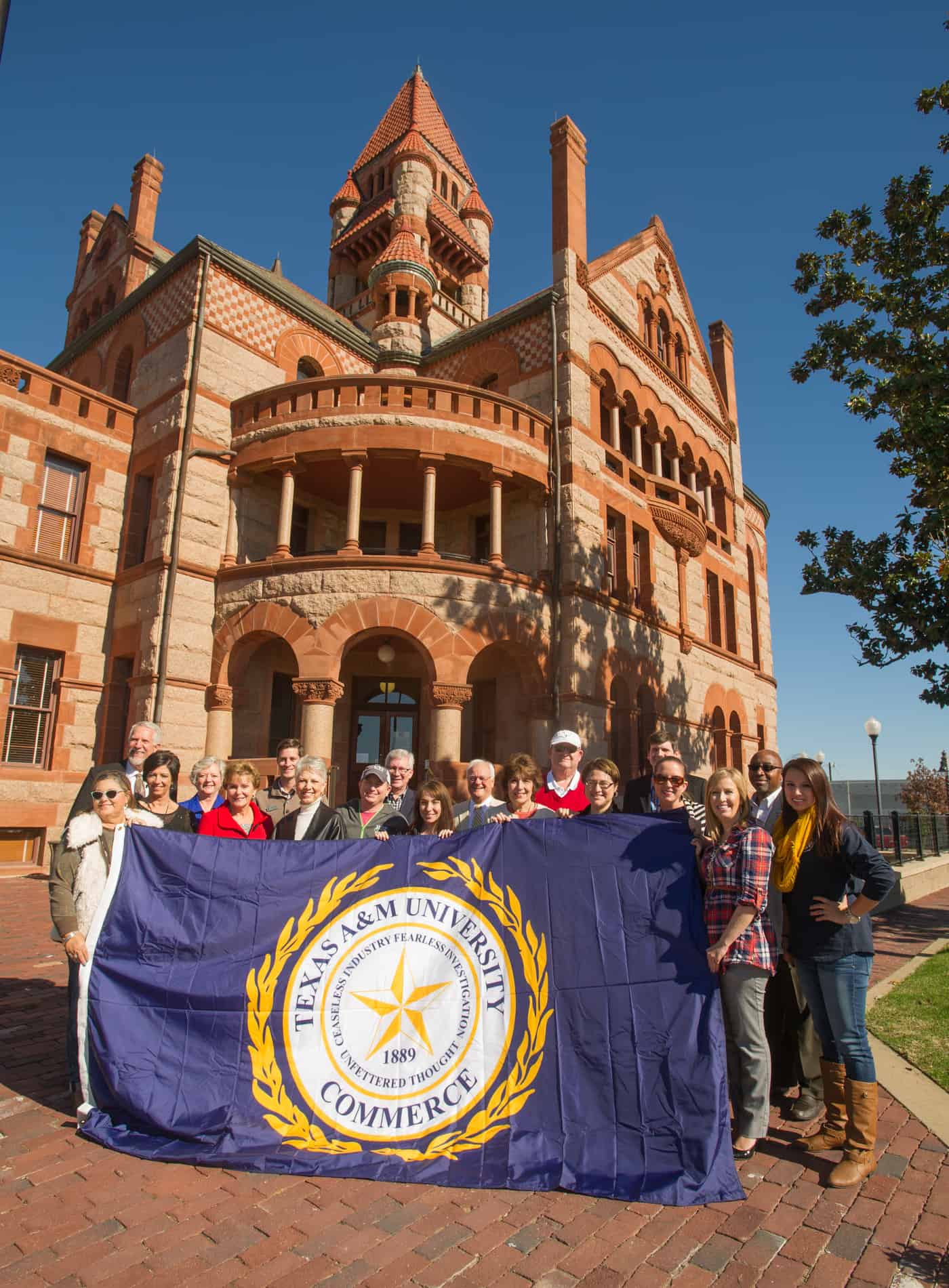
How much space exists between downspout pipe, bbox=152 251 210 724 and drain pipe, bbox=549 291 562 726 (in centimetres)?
771

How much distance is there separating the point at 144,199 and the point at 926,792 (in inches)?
1785

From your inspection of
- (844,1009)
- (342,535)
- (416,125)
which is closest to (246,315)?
(342,535)

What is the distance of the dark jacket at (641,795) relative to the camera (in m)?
5.96

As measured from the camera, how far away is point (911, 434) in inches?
444

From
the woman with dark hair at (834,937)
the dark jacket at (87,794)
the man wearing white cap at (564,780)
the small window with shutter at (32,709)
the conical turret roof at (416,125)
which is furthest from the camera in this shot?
the conical turret roof at (416,125)

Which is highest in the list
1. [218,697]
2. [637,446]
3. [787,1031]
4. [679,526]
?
[637,446]

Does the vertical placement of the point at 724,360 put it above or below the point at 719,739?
above

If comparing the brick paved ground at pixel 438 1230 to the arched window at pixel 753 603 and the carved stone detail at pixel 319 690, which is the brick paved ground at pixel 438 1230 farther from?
the arched window at pixel 753 603

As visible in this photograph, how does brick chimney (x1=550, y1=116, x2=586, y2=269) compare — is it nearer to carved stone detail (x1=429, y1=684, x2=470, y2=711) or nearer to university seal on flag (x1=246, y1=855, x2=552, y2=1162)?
carved stone detail (x1=429, y1=684, x2=470, y2=711)

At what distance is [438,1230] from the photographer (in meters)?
3.40

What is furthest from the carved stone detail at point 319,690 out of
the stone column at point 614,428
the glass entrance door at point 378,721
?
the stone column at point 614,428

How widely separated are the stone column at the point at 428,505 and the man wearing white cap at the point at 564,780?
31.3 ft

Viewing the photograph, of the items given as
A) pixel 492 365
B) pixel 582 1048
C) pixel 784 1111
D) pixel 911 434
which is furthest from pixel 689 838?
pixel 492 365

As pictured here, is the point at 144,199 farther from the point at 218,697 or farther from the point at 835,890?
the point at 835,890
